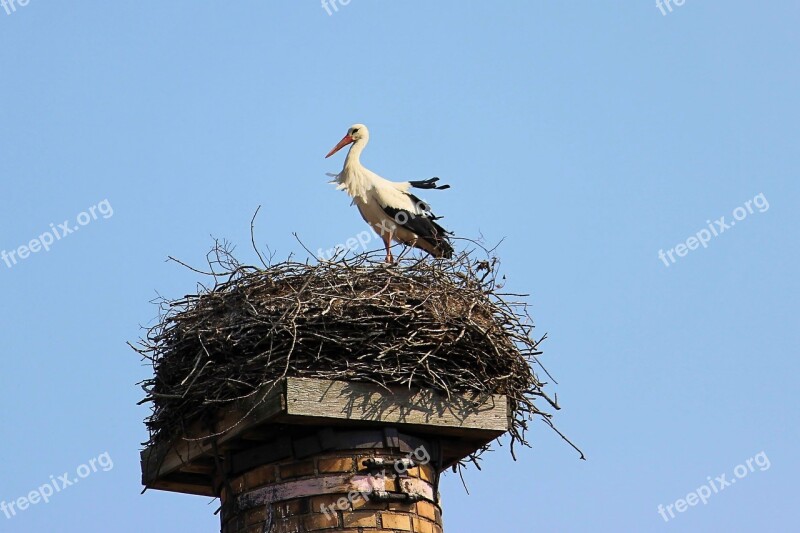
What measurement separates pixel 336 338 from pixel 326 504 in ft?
2.92

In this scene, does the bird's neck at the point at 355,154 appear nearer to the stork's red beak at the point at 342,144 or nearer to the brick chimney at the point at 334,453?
the stork's red beak at the point at 342,144

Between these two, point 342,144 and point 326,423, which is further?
point 342,144

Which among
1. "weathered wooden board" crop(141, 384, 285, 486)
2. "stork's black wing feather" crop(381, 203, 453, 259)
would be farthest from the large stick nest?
"stork's black wing feather" crop(381, 203, 453, 259)

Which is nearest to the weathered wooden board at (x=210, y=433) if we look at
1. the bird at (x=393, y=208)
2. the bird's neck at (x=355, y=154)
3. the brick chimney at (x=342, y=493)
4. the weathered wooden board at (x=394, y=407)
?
the weathered wooden board at (x=394, y=407)

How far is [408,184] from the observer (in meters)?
10.8

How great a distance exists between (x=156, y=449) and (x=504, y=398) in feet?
6.78

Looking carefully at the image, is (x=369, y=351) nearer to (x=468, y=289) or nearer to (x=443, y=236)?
(x=468, y=289)

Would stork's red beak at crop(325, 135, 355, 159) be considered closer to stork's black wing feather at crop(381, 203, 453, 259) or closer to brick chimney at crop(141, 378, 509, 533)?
stork's black wing feather at crop(381, 203, 453, 259)

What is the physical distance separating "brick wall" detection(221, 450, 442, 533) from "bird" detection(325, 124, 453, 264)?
4086mm

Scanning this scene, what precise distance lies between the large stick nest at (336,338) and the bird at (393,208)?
2908 millimetres

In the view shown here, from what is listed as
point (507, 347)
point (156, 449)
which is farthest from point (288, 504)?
point (507, 347)

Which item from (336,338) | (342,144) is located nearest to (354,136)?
(342,144)

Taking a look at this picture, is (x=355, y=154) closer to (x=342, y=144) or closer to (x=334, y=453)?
(x=342, y=144)

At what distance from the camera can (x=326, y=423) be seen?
20.5 ft
